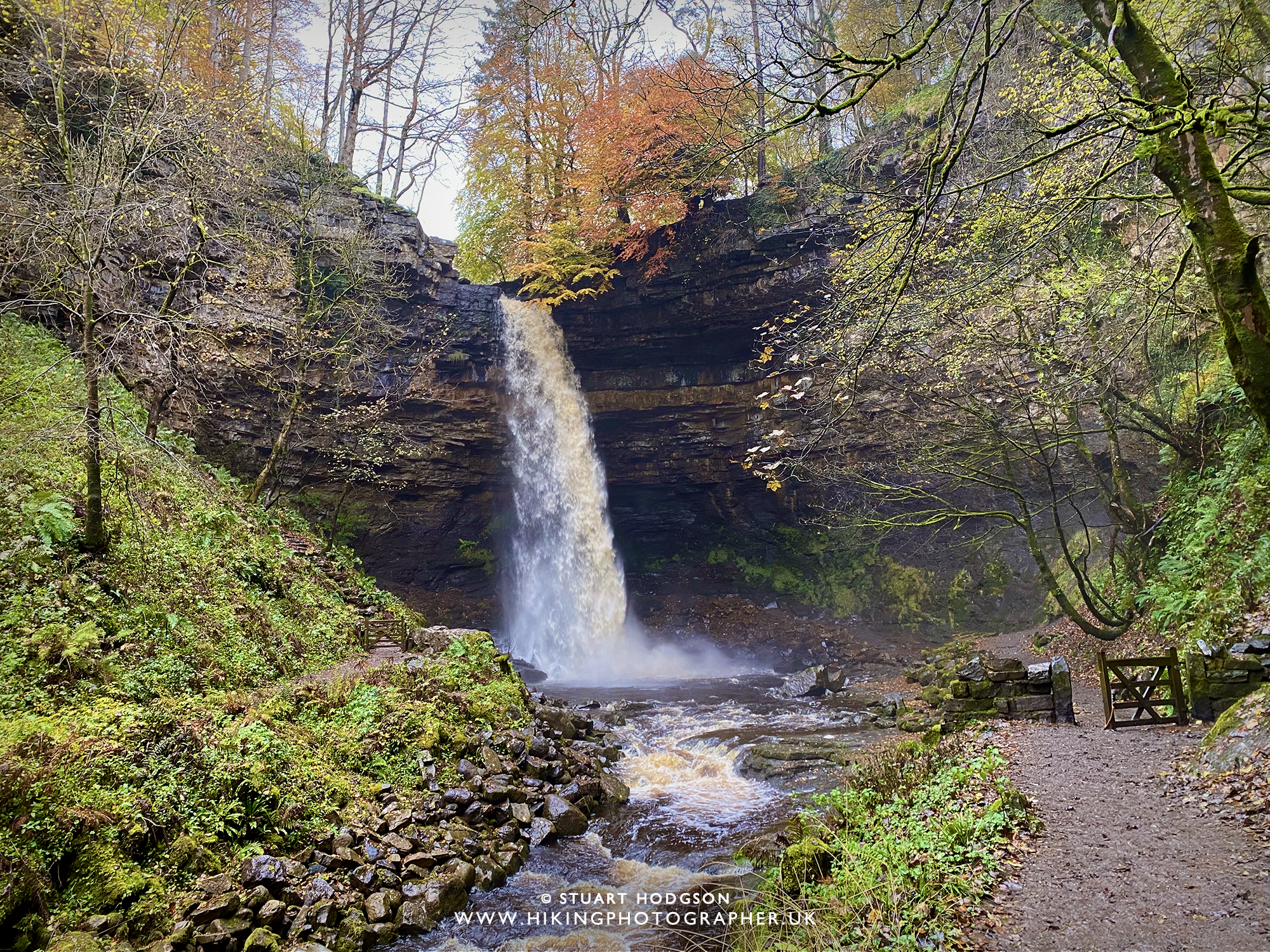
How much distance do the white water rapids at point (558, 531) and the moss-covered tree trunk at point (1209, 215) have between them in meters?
17.5

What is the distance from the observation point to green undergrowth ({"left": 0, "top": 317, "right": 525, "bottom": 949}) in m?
4.32

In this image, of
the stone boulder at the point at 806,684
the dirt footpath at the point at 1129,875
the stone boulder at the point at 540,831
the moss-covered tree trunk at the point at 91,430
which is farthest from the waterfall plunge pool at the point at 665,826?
the moss-covered tree trunk at the point at 91,430

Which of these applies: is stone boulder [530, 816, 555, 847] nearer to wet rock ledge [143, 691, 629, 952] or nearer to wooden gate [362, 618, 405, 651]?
wet rock ledge [143, 691, 629, 952]

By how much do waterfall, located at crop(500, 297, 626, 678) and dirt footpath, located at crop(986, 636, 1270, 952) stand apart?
16.2m

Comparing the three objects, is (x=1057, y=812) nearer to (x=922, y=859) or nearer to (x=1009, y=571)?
(x=922, y=859)

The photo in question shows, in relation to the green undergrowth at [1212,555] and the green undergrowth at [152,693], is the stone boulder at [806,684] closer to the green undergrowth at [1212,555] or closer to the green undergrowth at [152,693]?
the green undergrowth at [1212,555]

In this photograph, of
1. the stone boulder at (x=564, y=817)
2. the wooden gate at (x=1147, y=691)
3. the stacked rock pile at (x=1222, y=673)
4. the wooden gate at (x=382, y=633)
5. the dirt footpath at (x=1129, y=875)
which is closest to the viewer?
the dirt footpath at (x=1129, y=875)

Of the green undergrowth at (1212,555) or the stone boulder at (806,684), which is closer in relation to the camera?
the green undergrowth at (1212,555)

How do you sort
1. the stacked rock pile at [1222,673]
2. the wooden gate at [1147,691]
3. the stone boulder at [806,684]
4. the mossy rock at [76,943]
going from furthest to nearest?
the stone boulder at [806,684], the wooden gate at [1147,691], the stacked rock pile at [1222,673], the mossy rock at [76,943]

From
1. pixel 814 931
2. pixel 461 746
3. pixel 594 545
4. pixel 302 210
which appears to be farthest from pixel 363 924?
pixel 594 545

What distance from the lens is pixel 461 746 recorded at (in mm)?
7402

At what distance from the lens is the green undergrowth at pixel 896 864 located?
3.50 metres

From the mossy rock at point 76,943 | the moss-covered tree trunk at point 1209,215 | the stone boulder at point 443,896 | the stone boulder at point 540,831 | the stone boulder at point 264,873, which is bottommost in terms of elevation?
the stone boulder at point 540,831

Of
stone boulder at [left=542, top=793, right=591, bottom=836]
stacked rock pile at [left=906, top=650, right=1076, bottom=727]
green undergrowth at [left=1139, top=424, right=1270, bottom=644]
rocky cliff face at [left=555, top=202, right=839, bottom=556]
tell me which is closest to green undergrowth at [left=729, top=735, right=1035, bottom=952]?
stacked rock pile at [left=906, top=650, right=1076, bottom=727]
